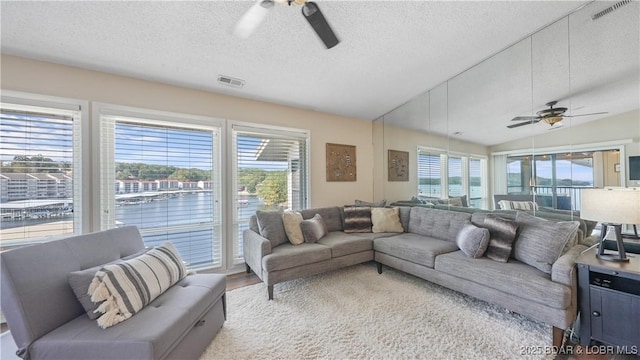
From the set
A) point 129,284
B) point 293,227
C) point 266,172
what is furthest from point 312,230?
point 129,284

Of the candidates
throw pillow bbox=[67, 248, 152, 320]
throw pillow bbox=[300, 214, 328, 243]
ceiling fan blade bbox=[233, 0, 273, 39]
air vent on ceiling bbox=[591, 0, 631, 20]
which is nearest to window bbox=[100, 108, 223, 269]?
throw pillow bbox=[300, 214, 328, 243]

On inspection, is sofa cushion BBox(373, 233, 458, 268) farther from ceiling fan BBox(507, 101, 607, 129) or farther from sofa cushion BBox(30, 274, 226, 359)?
sofa cushion BBox(30, 274, 226, 359)

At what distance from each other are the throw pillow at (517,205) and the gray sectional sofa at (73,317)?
11.2ft

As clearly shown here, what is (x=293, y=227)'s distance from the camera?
3230 mm

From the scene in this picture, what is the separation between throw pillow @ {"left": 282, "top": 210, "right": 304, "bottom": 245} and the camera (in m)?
3.18

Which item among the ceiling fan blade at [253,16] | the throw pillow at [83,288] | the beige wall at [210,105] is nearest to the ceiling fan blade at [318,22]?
the ceiling fan blade at [253,16]

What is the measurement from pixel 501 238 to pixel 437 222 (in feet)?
3.06

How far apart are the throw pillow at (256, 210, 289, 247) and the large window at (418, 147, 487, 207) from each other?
2.42 m

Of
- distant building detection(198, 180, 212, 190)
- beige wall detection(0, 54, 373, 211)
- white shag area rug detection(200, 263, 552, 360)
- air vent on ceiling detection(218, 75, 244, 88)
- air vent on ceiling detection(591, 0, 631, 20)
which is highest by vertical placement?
air vent on ceiling detection(591, 0, 631, 20)

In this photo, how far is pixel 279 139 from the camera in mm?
3898

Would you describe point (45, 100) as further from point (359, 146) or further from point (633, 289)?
point (633, 289)

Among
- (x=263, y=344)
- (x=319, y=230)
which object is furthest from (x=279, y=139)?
(x=263, y=344)

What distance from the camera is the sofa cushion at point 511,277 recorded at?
6.17 ft

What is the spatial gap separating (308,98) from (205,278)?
269cm
